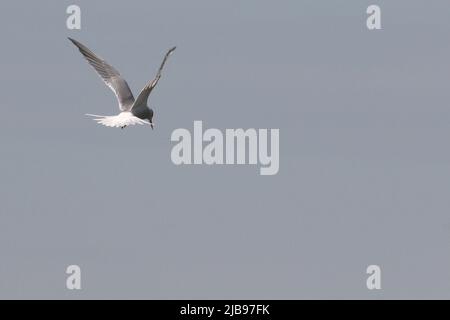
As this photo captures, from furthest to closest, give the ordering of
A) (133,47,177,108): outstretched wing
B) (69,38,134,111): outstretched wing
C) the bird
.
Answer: (69,38,134,111): outstretched wing → the bird → (133,47,177,108): outstretched wing

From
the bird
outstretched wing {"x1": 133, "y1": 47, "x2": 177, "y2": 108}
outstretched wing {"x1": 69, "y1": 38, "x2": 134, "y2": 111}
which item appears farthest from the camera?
outstretched wing {"x1": 69, "y1": 38, "x2": 134, "y2": 111}

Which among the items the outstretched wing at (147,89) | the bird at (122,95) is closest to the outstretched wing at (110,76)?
the bird at (122,95)

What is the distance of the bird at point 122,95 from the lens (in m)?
31.9

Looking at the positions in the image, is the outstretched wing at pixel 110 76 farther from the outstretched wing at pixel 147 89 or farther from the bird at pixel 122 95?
the outstretched wing at pixel 147 89

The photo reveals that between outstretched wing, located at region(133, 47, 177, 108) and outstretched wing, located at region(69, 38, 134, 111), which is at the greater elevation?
outstretched wing, located at region(69, 38, 134, 111)

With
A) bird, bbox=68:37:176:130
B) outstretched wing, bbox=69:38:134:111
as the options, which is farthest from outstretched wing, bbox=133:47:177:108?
outstretched wing, bbox=69:38:134:111

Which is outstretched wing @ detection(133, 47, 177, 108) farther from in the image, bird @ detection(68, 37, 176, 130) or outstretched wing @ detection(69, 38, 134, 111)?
outstretched wing @ detection(69, 38, 134, 111)

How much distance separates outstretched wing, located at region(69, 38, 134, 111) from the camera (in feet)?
115

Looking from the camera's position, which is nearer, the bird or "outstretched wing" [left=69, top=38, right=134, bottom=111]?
the bird

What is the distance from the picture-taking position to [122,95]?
3509 centimetres

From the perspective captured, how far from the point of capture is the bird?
31.9 meters
